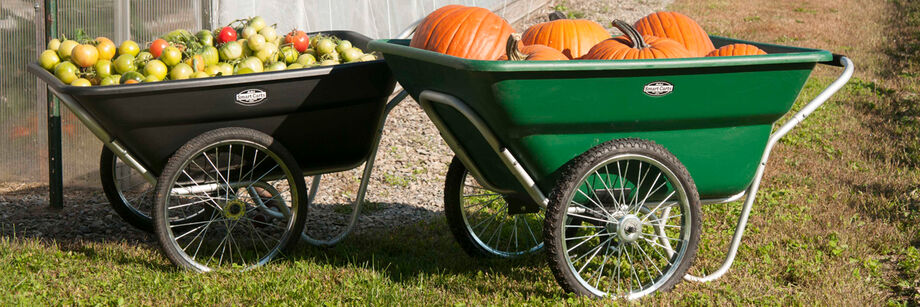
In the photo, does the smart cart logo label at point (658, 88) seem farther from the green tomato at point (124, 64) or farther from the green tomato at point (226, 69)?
the green tomato at point (124, 64)

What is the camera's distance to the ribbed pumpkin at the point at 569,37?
357 cm

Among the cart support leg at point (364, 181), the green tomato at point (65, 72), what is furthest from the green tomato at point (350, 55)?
the green tomato at point (65, 72)

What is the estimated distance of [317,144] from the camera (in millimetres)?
3590

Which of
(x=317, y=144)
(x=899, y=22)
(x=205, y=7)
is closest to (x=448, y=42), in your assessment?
(x=317, y=144)

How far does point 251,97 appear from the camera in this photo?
329cm

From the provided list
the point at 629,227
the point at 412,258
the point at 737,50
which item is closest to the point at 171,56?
the point at 412,258

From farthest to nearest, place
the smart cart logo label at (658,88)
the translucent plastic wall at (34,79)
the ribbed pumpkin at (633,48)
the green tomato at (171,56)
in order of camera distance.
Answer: the translucent plastic wall at (34,79) < the green tomato at (171,56) < the ribbed pumpkin at (633,48) < the smart cart logo label at (658,88)

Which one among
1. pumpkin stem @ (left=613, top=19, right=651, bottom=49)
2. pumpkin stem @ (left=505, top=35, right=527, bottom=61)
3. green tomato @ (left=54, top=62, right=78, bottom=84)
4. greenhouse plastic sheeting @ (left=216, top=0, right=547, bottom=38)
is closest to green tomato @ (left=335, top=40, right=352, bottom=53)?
pumpkin stem @ (left=505, top=35, right=527, bottom=61)

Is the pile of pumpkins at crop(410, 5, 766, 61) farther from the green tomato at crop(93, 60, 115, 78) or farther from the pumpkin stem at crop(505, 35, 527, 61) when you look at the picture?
the green tomato at crop(93, 60, 115, 78)

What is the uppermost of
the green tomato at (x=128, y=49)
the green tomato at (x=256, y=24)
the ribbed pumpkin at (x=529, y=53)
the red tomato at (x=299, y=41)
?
the ribbed pumpkin at (x=529, y=53)

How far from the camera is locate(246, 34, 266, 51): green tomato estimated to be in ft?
12.3

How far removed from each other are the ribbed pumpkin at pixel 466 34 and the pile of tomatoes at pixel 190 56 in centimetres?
52

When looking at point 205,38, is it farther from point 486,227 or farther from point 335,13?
point 335,13

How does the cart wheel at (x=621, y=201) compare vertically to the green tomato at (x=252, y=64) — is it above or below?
below
